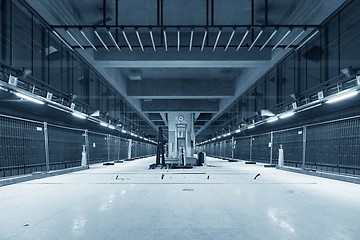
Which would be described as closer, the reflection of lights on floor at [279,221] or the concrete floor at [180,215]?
the concrete floor at [180,215]

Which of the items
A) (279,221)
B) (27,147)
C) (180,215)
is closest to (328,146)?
(279,221)

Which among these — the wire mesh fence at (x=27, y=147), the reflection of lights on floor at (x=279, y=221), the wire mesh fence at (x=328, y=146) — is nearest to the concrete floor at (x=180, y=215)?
the reflection of lights on floor at (x=279, y=221)

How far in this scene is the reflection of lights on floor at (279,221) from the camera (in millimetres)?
3067

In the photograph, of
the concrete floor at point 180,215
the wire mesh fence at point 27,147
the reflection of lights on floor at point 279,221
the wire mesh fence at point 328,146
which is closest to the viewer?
the concrete floor at point 180,215

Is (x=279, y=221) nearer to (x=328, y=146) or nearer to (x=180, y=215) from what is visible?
(x=180, y=215)

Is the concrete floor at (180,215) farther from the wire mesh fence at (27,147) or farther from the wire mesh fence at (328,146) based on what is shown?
the wire mesh fence at (328,146)

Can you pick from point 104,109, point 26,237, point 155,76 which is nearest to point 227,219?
point 26,237

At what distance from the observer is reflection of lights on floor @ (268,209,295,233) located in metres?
3.07

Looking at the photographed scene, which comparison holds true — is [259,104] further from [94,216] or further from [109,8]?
[94,216]

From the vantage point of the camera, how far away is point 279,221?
3.35 metres

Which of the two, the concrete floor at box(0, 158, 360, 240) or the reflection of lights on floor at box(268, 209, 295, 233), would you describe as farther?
the reflection of lights on floor at box(268, 209, 295, 233)

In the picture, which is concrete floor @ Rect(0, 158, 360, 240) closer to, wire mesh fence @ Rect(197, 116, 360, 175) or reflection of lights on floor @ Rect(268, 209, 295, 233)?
reflection of lights on floor @ Rect(268, 209, 295, 233)

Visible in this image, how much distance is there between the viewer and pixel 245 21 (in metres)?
9.76

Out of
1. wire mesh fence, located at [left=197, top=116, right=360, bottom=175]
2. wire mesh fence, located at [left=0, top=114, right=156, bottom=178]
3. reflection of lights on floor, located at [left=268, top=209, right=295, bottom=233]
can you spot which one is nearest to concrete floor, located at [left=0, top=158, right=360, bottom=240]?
reflection of lights on floor, located at [left=268, top=209, right=295, bottom=233]
